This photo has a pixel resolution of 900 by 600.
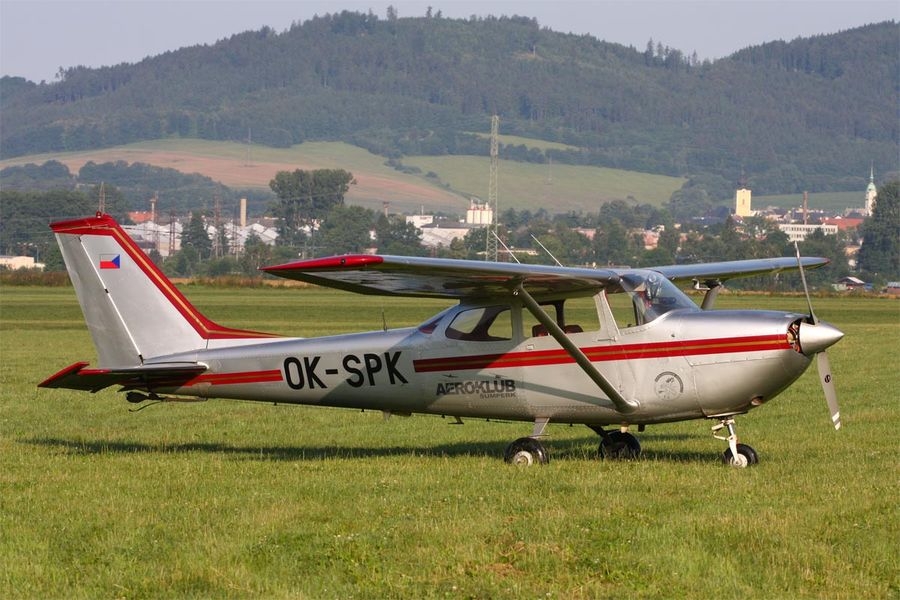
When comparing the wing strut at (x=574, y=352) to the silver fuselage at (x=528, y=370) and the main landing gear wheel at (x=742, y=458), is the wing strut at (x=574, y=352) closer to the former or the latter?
the silver fuselage at (x=528, y=370)

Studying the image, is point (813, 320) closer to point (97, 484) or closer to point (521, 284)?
point (521, 284)

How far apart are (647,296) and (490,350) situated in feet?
5.71

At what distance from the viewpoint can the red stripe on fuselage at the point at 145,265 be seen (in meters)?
15.3

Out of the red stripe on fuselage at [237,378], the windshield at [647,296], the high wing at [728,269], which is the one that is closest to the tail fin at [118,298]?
the red stripe on fuselage at [237,378]

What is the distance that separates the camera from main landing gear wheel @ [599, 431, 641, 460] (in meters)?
14.4

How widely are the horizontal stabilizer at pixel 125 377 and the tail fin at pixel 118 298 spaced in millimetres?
315

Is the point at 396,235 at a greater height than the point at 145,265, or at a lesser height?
lesser

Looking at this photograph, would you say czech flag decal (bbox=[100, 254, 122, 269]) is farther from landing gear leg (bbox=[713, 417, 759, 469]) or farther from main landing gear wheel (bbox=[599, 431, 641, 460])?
landing gear leg (bbox=[713, 417, 759, 469])

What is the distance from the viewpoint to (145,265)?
15.5 meters

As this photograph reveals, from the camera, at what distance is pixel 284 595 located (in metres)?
8.44

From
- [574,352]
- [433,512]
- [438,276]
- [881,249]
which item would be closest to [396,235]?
[881,249]

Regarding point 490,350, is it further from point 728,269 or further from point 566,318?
point 728,269

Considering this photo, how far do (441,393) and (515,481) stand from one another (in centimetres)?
233

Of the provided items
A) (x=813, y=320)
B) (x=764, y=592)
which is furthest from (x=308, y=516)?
(x=813, y=320)
